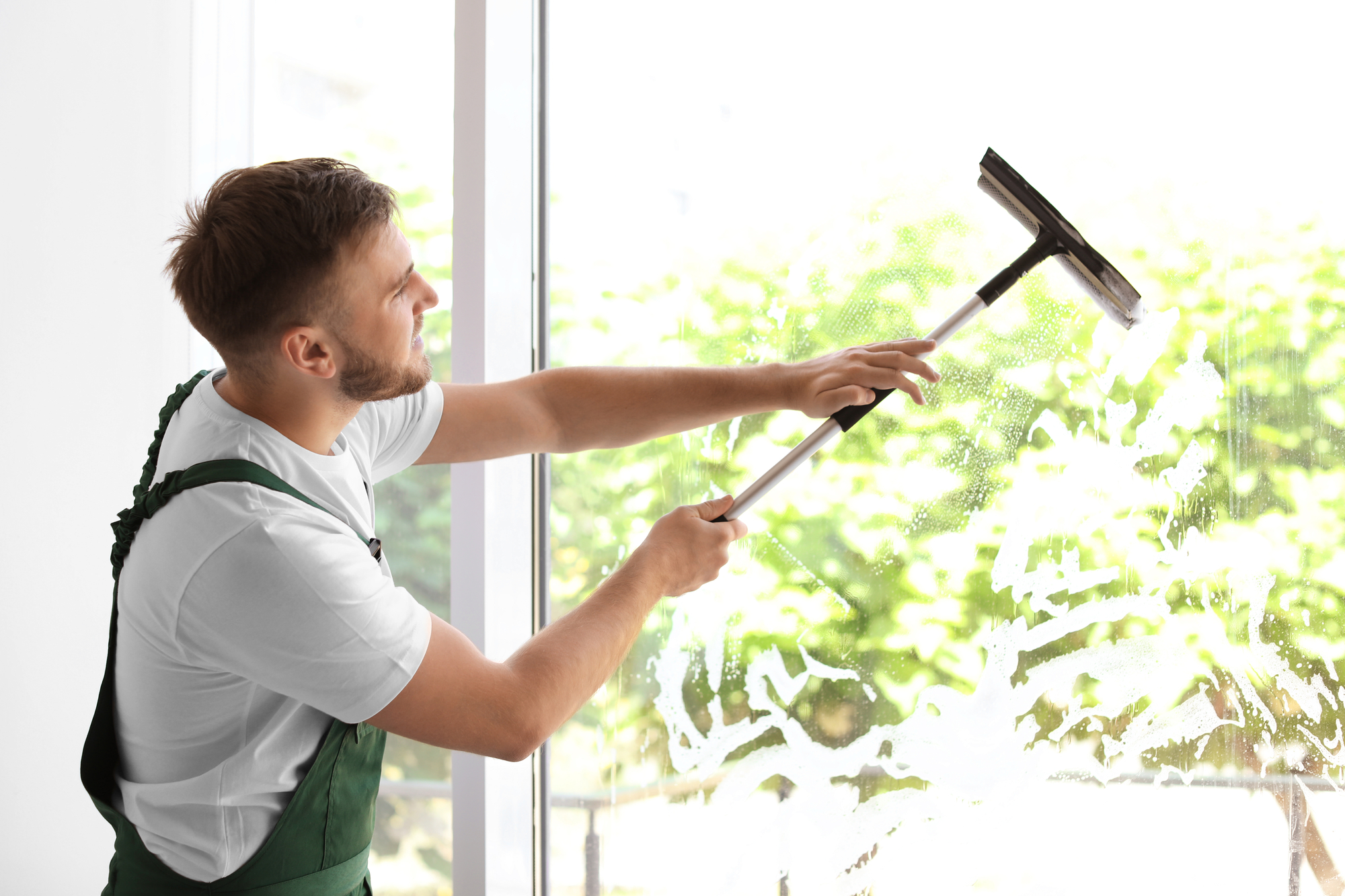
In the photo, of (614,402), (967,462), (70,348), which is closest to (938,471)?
(967,462)

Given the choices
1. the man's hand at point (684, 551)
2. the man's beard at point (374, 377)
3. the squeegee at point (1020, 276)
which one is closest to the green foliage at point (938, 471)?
the squeegee at point (1020, 276)

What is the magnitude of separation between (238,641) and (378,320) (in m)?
0.31

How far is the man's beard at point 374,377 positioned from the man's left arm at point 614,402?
0.61 ft

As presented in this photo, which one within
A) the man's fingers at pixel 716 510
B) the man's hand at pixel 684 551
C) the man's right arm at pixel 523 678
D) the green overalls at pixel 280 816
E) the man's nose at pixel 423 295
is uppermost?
the man's nose at pixel 423 295

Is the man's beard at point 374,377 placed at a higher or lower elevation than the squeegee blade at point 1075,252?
lower

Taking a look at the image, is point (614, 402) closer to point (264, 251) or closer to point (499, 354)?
point (499, 354)

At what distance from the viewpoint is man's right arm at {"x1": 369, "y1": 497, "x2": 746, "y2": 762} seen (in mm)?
736

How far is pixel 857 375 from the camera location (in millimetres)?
987

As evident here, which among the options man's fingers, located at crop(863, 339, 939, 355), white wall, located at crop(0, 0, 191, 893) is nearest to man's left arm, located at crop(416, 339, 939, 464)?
man's fingers, located at crop(863, 339, 939, 355)

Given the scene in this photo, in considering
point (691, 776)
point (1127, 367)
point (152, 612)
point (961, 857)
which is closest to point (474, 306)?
point (152, 612)

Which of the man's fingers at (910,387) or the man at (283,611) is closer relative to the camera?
the man at (283,611)

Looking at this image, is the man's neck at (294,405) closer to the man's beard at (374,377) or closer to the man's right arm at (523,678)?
the man's beard at (374,377)

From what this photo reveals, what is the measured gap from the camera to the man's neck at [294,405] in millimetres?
823

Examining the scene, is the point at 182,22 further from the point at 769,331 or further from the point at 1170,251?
the point at 1170,251
